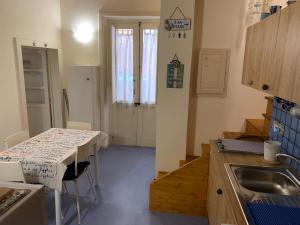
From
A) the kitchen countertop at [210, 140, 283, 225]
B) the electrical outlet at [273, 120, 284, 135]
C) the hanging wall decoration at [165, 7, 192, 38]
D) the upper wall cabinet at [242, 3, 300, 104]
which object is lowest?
the kitchen countertop at [210, 140, 283, 225]

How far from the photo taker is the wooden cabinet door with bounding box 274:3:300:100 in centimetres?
113

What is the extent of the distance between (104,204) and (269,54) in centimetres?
231

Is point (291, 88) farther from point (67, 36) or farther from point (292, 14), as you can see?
point (67, 36)

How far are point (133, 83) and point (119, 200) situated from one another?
7.11 ft

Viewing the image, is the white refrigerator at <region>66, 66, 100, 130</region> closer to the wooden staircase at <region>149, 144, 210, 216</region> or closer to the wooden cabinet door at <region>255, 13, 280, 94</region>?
the wooden staircase at <region>149, 144, 210, 216</region>

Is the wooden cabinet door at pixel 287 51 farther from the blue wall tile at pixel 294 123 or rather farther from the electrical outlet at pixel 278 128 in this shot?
the electrical outlet at pixel 278 128

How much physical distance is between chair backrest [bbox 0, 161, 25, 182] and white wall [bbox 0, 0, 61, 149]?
3.97 feet

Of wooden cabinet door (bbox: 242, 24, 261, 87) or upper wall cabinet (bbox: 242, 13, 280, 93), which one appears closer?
upper wall cabinet (bbox: 242, 13, 280, 93)

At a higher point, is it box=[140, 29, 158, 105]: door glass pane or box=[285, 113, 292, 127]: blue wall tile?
box=[140, 29, 158, 105]: door glass pane

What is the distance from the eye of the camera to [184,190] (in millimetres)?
2508

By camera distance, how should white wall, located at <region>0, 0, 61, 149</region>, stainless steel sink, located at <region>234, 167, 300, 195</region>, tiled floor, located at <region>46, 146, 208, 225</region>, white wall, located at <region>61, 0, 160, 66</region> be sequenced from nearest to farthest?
stainless steel sink, located at <region>234, 167, 300, 195</region> < tiled floor, located at <region>46, 146, 208, 225</region> < white wall, located at <region>0, 0, 61, 149</region> < white wall, located at <region>61, 0, 160, 66</region>

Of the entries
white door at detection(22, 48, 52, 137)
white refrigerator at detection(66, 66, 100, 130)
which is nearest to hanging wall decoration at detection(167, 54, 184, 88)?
white refrigerator at detection(66, 66, 100, 130)

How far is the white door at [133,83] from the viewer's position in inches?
160

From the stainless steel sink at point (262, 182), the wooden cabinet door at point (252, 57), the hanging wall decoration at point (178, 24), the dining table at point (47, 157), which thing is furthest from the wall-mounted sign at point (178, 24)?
the stainless steel sink at point (262, 182)
